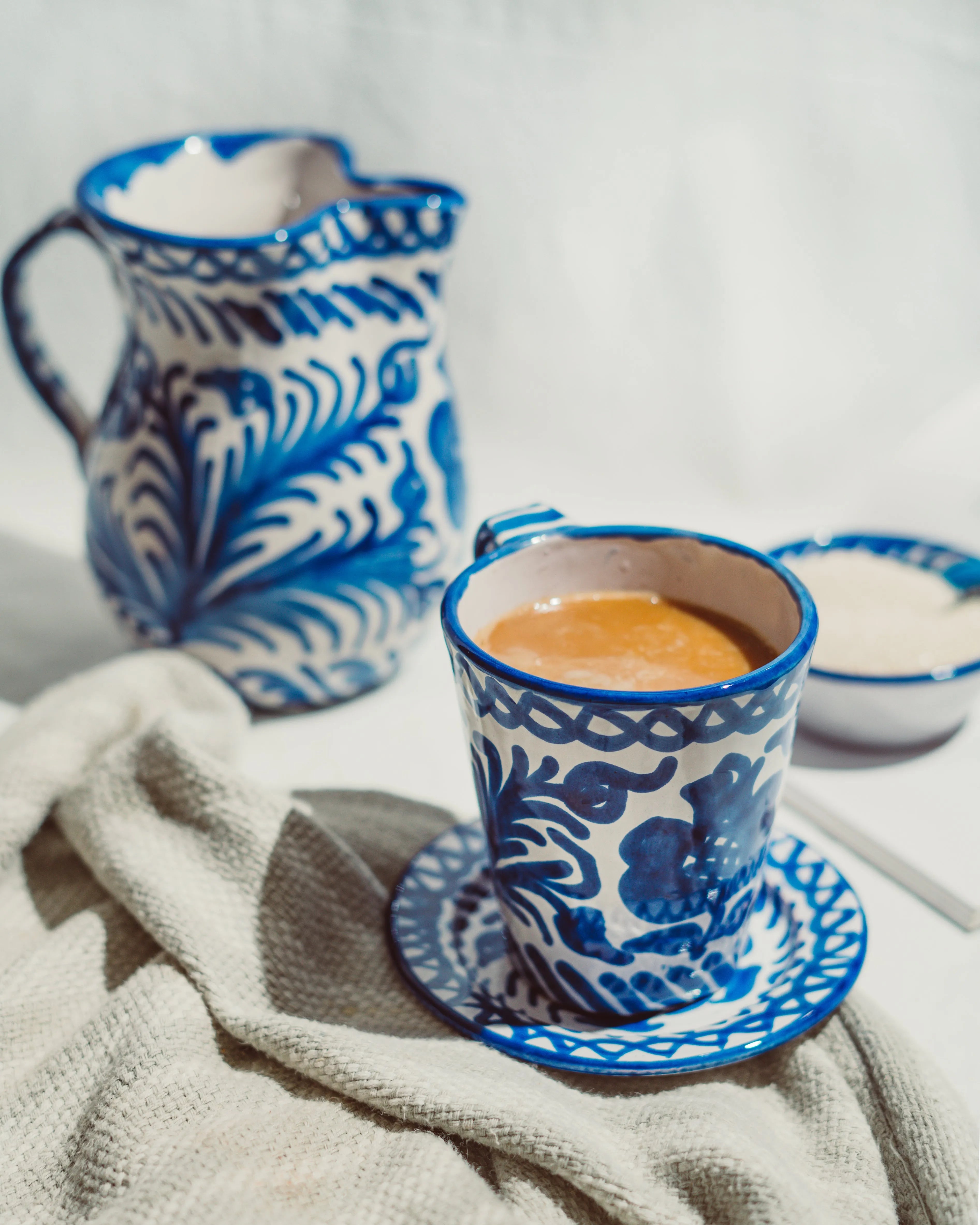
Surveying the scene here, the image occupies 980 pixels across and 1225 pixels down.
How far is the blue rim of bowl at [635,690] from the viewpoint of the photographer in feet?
1.14

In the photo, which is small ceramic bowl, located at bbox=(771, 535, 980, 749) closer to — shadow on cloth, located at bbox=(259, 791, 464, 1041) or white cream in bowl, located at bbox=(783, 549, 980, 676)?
white cream in bowl, located at bbox=(783, 549, 980, 676)

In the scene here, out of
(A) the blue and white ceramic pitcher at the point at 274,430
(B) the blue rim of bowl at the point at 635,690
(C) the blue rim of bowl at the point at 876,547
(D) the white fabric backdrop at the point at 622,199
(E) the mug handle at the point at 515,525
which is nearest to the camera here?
(B) the blue rim of bowl at the point at 635,690

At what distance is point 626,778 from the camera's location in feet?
1.19

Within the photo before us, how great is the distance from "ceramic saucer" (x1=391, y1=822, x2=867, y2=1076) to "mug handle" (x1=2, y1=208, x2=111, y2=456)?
1.15 ft

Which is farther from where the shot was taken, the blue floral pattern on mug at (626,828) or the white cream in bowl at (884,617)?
the white cream in bowl at (884,617)

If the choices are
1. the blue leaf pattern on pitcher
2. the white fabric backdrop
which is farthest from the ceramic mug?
the white fabric backdrop

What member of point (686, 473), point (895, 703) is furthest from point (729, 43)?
point (895, 703)

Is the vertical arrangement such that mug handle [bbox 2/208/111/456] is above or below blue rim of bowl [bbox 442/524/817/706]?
below

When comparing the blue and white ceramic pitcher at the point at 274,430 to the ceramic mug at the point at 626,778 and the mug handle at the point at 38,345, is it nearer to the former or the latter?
→ the mug handle at the point at 38,345

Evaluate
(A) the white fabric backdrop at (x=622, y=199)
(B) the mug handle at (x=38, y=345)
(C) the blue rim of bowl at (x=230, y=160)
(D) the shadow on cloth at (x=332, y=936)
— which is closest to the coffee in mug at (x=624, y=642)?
(D) the shadow on cloth at (x=332, y=936)

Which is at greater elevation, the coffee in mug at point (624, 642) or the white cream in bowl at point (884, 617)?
the coffee in mug at point (624, 642)

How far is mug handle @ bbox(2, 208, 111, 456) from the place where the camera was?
2.07 ft

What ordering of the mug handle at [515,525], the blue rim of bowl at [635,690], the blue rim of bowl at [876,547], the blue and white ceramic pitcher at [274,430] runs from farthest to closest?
the blue rim of bowl at [876,547]
the blue and white ceramic pitcher at [274,430]
the mug handle at [515,525]
the blue rim of bowl at [635,690]

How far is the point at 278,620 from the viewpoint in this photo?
0.62 metres
